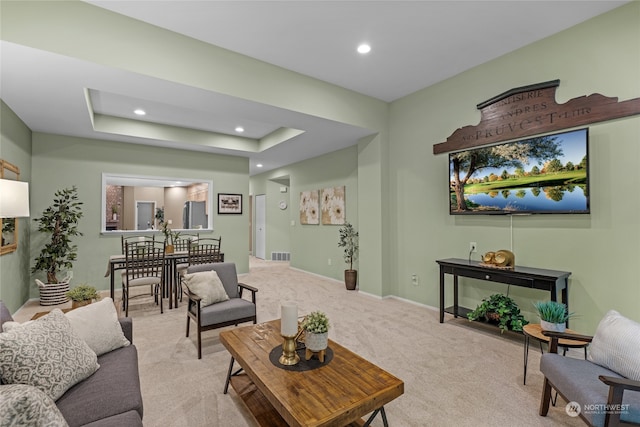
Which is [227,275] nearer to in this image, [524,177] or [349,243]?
[349,243]

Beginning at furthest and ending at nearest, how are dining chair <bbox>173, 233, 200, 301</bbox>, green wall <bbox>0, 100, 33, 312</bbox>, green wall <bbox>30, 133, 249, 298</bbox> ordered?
green wall <bbox>30, 133, 249, 298</bbox>
dining chair <bbox>173, 233, 200, 301</bbox>
green wall <bbox>0, 100, 33, 312</bbox>

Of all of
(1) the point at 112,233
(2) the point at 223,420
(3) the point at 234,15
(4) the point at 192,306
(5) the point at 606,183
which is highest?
(3) the point at 234,15

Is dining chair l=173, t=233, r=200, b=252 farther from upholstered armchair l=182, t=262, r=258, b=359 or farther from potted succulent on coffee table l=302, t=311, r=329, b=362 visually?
potted succulent on coffee table l=302, t=311, r=329, b=362

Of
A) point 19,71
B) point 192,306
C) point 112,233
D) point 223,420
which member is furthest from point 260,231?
point 223,420

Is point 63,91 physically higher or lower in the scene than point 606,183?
higher

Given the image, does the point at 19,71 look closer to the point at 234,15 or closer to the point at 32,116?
the point at 32,116

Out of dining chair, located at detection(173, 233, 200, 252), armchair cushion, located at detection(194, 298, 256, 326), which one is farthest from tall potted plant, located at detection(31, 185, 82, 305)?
armchair cushion, located at detection(194, 298, 256, 326)

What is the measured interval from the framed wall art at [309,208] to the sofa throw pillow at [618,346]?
17.5ft

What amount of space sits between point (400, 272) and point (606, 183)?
271 cm

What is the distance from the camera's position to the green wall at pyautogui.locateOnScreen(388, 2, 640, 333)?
2697 mm

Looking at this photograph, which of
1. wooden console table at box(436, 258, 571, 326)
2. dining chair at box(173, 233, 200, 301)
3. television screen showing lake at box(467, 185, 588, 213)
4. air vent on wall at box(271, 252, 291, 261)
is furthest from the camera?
air vent on wall at box(271, 252, 291, 261)

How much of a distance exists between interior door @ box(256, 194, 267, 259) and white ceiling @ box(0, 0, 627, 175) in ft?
17.7

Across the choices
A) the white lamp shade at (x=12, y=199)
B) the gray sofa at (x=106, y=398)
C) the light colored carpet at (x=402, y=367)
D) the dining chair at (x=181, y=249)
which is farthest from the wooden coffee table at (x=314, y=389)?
the dining chair at (x=181, y=249)

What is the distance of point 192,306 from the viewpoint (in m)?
3.25
